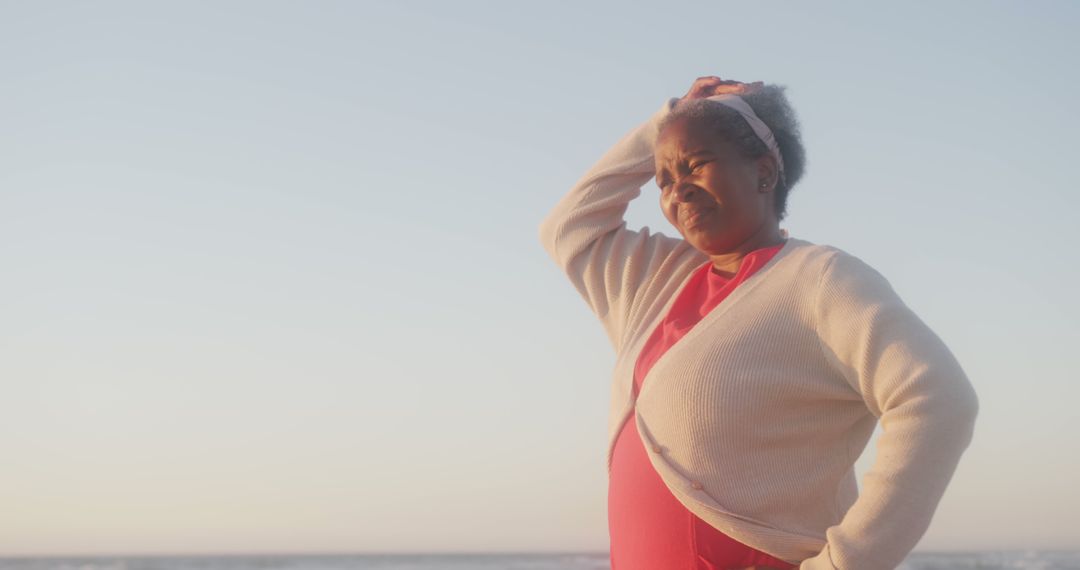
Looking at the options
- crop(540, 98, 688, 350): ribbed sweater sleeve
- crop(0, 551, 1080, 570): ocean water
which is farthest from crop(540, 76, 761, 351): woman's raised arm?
crop(0, 551, 1080, 570): ocean water

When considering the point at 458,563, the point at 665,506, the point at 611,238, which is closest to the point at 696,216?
the point at 611,238

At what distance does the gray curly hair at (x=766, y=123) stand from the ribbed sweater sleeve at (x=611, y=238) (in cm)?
23

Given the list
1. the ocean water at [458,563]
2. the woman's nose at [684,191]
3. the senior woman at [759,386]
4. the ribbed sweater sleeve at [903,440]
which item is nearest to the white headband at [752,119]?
the senior woman at [759,386]

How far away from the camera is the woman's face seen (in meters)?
2.26

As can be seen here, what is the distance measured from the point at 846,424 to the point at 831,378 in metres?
0.10

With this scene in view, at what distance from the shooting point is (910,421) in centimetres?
A: 182

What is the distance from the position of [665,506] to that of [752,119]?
77 centimetres

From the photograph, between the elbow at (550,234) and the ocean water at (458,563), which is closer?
the elbow at (550,234)

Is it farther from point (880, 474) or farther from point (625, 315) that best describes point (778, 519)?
point (625, 315)

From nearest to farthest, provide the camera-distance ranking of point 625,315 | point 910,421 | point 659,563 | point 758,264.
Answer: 1. point 910,421
2. point 659,563
3. point 758,264
4. point 625,315

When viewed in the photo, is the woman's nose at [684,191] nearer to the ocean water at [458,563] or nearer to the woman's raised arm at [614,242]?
the woman's raised arm at [614,242]

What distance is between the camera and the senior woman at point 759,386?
1820 millimetres

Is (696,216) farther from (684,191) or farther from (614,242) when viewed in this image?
(614,242)

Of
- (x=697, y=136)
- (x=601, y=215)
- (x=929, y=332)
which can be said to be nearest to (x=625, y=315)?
(x=601, y=215)
